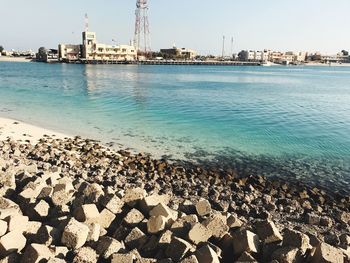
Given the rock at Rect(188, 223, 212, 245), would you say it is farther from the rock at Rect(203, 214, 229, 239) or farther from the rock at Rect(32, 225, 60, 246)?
the rock at Rect(32, 225, 60, 246)

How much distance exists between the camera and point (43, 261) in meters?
5.08

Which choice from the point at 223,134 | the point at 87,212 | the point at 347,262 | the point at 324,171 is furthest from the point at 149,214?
the point at 223,134

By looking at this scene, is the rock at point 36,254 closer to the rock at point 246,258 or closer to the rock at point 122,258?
the rock at point 122,258

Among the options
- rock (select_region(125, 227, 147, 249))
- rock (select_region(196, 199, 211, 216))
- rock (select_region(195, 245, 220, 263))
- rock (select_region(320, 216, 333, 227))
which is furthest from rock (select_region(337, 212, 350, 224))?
rock (select_region(125, 227, 147, 249))

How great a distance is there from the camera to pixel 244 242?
5.55 metres

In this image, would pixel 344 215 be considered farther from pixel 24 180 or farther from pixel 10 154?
pixel 10 154

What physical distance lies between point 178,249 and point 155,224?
2.58 feet

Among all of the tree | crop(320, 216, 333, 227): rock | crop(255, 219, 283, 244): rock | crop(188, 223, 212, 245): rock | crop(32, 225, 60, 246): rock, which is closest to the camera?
crop(32, 225, 60, 246): rock

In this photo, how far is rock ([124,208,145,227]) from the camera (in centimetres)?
624

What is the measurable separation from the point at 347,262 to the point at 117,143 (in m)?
12.5

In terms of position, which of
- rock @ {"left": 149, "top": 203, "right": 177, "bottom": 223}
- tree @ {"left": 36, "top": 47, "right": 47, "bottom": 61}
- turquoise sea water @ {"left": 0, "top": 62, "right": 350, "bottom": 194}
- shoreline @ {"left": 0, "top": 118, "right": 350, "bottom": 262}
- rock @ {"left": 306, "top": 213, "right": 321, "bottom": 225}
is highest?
tree @ {"left": 36, "top": 47, "right": 47, "bottom": 61}

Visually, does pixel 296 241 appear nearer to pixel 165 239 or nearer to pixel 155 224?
pixel 165 239

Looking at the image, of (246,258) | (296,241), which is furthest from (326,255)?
(246,258)

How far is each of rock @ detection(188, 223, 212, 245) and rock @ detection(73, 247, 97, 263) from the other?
1.55 meters
